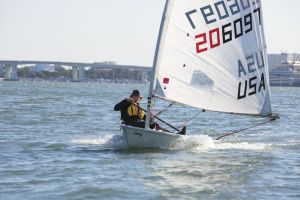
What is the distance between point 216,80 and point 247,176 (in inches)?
128

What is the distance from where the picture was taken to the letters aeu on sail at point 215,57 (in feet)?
50.8

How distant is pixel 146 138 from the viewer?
1580 centimetres

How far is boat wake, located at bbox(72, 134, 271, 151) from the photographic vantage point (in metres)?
16.7

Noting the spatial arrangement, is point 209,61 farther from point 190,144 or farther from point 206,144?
point 206,144

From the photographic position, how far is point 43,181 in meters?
12.5

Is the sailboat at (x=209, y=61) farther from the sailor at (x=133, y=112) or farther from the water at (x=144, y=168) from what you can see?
the water at (x=144, y=168)

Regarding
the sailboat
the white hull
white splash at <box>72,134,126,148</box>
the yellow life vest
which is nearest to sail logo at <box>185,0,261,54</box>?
the sailboat

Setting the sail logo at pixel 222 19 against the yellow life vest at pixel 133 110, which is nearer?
the sail logo at pixel 222 19

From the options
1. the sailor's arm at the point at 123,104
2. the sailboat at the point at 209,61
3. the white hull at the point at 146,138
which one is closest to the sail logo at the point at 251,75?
the sailboat at the point at 209,61

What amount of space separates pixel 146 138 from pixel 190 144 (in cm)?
164

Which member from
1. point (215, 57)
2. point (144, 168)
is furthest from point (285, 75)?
point (144, 168)

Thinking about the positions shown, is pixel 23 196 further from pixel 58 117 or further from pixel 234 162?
pixel 58 117

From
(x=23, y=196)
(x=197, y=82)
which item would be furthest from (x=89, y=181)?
(x=197, y=82)

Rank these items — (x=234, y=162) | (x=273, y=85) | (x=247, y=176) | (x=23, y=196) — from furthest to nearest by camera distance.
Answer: (x=273, y=85) < (x=234, y=162) < (x=247, y=176) < (x=23, y=196)
